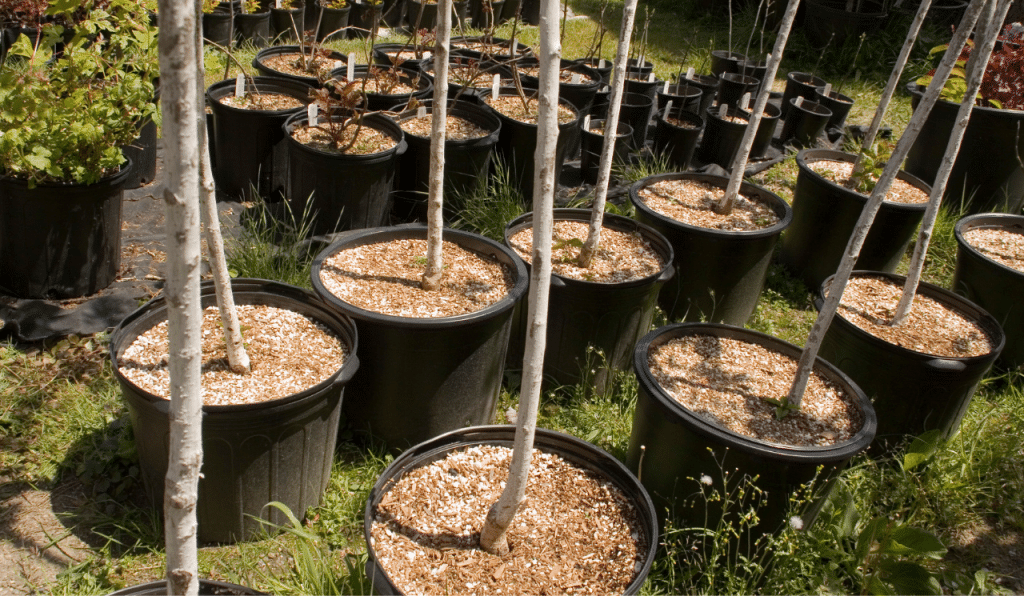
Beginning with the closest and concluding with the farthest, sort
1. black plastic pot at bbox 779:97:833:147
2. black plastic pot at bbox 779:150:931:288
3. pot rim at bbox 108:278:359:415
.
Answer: pot rim at bbox 108:278:359:415, black plastic pot at bbox 779:150:931:288, black plastic pot at bbox 779:97:833:147

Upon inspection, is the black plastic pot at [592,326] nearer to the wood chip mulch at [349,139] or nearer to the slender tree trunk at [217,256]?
the wood chip mulch at [349,139]

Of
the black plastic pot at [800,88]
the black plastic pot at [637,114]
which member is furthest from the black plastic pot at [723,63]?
the black plastic pot at [637,114]

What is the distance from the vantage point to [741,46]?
8859mm

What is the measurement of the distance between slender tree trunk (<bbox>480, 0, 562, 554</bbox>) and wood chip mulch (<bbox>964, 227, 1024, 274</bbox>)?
3.04m

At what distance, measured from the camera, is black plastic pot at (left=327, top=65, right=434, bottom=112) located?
180 inches

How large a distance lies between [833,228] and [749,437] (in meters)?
2.29

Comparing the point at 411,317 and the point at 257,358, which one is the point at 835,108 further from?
the point at 257,358

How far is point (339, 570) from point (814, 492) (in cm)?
143

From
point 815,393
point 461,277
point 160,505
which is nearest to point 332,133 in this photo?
point 461,277

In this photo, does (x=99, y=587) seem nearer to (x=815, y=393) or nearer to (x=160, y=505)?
(x=160, y=505)

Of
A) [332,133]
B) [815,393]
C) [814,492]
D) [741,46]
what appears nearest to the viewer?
[814,492]

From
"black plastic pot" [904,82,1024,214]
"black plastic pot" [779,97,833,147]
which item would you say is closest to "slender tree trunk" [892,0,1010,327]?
"black plastic pot" [904,82,1024,214]

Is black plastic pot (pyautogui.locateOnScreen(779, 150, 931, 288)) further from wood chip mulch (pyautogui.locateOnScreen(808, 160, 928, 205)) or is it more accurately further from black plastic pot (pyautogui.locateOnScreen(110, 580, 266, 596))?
black plastic pot (pyautogui.locateOnScreen(110, 580, 266, 596))

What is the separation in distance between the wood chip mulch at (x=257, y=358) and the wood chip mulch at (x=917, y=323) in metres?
2.12
